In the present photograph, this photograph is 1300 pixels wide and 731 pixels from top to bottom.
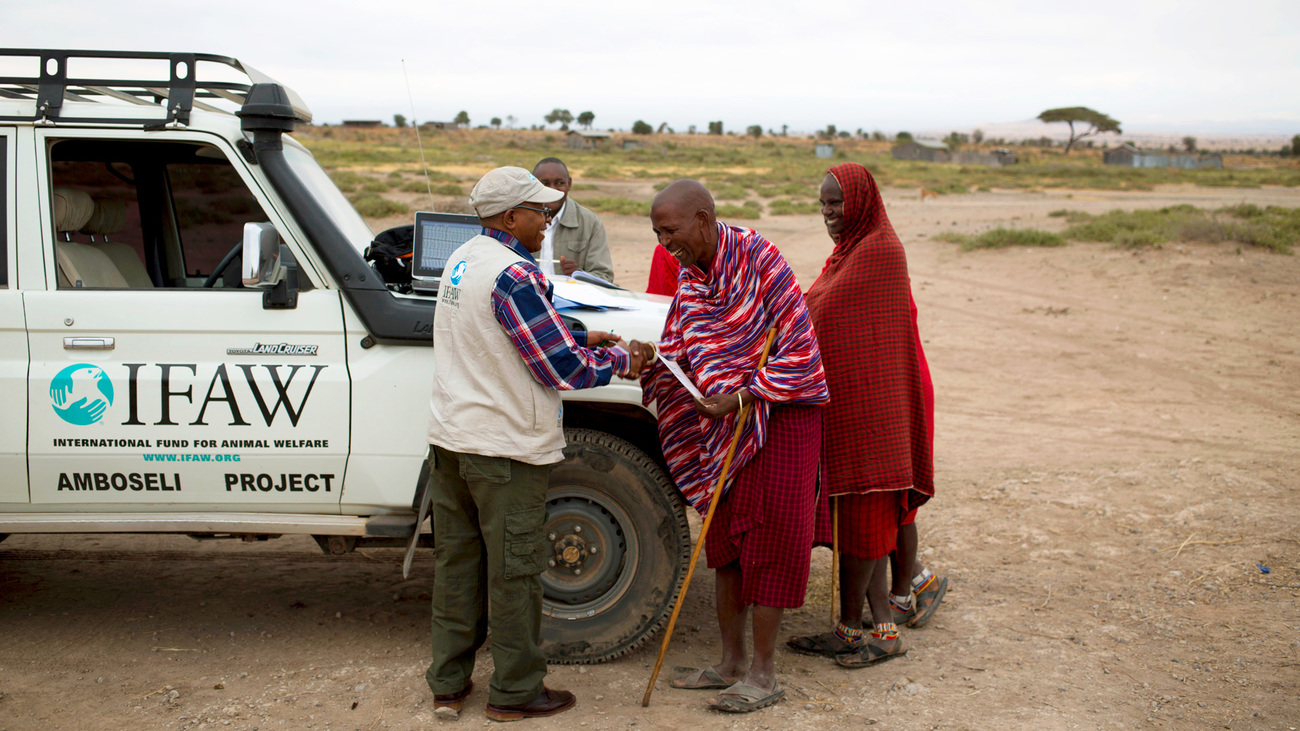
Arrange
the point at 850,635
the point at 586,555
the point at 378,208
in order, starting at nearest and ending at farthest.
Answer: the point at 586,555 < the point at 850,635 < the point at 378,208

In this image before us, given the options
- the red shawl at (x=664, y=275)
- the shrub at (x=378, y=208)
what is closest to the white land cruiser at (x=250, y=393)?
the red shawl at (x=664, y=275)

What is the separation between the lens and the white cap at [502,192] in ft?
10.3

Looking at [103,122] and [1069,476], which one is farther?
[1069,476]

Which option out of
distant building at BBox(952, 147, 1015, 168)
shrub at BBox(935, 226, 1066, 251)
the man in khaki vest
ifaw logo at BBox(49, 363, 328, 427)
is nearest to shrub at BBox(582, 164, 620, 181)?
shrub at BBox(935, 226, 1066, 251)

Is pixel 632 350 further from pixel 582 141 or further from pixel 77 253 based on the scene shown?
pixel 582 141

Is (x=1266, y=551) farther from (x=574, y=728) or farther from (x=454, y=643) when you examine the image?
(x=454, y=643)

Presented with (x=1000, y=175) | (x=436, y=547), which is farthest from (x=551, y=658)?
(x=1000, y=175)

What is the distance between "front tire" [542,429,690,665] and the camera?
374cm

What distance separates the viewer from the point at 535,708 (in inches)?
135

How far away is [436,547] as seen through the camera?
11.3ft

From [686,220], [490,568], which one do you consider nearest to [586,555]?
[490,568]

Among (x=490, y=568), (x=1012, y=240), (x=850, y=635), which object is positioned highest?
(x=1012, y=240)

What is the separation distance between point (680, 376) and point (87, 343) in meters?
2.25

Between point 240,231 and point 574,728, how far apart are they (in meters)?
3.20
